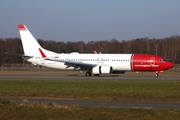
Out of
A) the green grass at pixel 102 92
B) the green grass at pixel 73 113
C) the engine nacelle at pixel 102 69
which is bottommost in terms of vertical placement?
the green grass at pixel 102 92

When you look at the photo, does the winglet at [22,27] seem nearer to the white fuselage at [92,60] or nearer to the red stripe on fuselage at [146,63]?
the white fuselage at [92,60]

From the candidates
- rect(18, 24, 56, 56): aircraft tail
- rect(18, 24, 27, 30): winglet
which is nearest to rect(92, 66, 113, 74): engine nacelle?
rect(18, 24, 56, 56): aircraft tail

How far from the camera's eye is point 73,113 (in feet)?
49.9

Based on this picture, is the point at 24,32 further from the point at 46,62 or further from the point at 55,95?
the point at 55,95

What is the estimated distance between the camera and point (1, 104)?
17203mm

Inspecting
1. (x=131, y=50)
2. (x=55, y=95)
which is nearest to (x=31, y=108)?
(x=55, y=95)

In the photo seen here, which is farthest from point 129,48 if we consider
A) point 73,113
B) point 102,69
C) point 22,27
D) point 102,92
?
point 73,113

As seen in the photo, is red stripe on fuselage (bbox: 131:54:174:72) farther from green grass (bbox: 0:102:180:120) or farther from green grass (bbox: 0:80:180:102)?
green grass (bbox: 0:102:180:120)

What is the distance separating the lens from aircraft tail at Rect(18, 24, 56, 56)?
54000 mm

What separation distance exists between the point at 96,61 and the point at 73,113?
36.1 meters

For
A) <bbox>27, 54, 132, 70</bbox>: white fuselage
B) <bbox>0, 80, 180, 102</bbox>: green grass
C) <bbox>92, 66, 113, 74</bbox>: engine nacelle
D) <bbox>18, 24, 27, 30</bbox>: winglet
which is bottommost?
<bbox>0, 80, 180, 102</bbox>: green grass

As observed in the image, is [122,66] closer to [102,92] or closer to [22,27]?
[22,27]

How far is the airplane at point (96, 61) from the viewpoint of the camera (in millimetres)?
49094

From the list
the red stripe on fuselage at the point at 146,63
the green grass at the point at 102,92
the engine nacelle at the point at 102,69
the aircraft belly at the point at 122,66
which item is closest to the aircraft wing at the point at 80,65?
the engine nacelle at the point at 102,69
